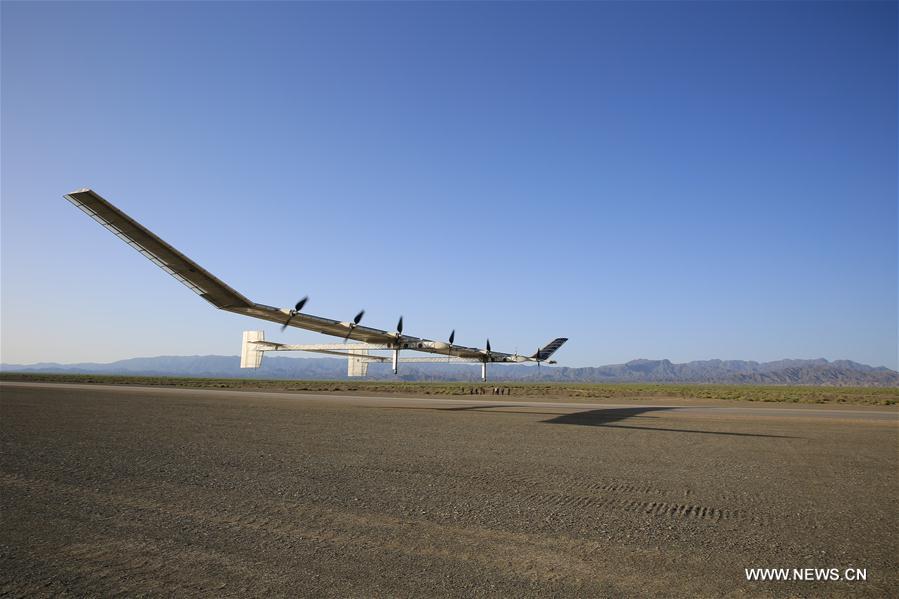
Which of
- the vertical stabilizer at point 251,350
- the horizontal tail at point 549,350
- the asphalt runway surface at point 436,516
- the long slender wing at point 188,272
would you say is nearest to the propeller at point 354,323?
the long slender wing at point 188,272

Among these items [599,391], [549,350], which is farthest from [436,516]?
[599,391]

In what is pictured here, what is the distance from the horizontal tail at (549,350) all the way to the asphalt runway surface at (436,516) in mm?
34869

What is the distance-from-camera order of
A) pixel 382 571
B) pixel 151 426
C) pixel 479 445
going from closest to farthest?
1. pixel 382 571
2. pixel 479 445
3. pixel 151 426

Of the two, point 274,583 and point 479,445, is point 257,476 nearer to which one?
point 274,583

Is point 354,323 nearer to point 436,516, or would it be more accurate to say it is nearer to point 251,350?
point 436,516

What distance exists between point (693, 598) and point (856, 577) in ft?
8.73

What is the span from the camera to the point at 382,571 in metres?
5.91

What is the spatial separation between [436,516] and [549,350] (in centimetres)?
4850

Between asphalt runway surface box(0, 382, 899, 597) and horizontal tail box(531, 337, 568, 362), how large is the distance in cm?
3487

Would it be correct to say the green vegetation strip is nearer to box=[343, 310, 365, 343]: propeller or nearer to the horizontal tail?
the horizontal tail

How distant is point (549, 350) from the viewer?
55156 millimetres

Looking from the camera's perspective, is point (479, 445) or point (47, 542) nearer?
point (47, 542)

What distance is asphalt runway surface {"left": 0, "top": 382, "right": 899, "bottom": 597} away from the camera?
→ 5.76m

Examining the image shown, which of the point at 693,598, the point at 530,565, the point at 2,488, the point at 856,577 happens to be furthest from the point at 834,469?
the point at 2,488
